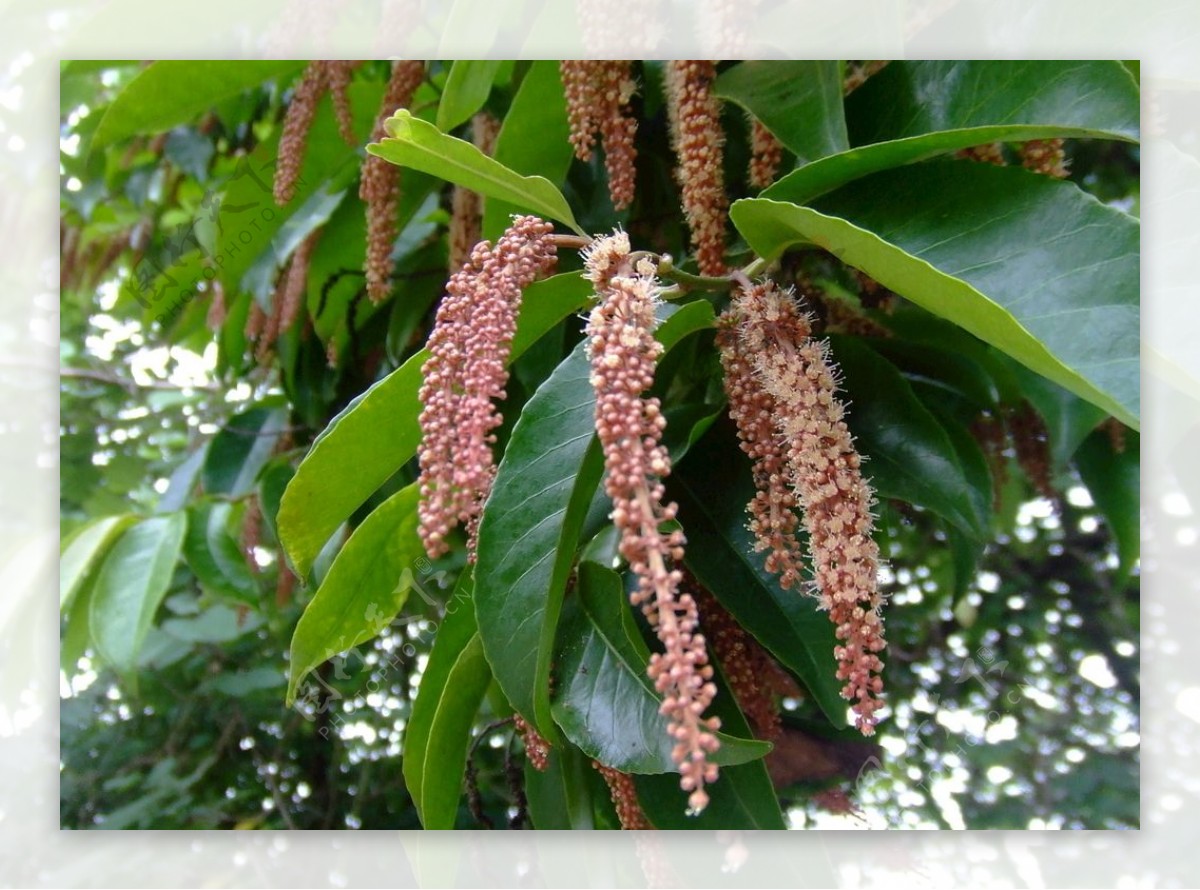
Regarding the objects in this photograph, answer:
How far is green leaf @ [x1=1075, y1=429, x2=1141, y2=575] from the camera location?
0.93 meters

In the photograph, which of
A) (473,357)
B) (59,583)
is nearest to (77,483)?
(59,583)

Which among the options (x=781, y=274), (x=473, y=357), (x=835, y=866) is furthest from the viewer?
(x=835, y=866)

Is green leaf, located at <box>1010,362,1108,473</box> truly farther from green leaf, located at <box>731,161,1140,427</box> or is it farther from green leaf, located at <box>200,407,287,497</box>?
green leaf, located at <box>200,407,287,497</box>

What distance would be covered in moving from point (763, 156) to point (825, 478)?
30cm

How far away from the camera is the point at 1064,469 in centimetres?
97

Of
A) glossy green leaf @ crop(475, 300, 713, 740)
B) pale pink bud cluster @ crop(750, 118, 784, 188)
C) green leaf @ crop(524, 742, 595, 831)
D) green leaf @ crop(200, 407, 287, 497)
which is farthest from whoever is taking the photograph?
green leaf @ crop(200, 407, 287, 497)

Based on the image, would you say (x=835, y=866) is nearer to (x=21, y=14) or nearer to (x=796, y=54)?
(x=796, y=54)

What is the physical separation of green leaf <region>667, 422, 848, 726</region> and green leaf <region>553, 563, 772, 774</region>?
0.25 ft

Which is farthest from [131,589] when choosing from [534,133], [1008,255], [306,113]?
[1008,255]

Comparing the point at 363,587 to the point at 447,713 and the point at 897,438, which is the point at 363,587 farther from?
the point at 897,438

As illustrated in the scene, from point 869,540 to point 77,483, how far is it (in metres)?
0.88

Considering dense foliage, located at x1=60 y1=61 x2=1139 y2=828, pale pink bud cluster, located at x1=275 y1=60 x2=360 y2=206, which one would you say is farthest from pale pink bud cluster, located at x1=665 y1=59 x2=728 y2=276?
pale pink bud cluster, located at x1=275 y1=60 x2=360 y2=206

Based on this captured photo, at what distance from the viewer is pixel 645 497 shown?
1.45 ft

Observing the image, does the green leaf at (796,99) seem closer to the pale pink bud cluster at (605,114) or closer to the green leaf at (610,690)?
the pale pink bud cluster at (605,114)
